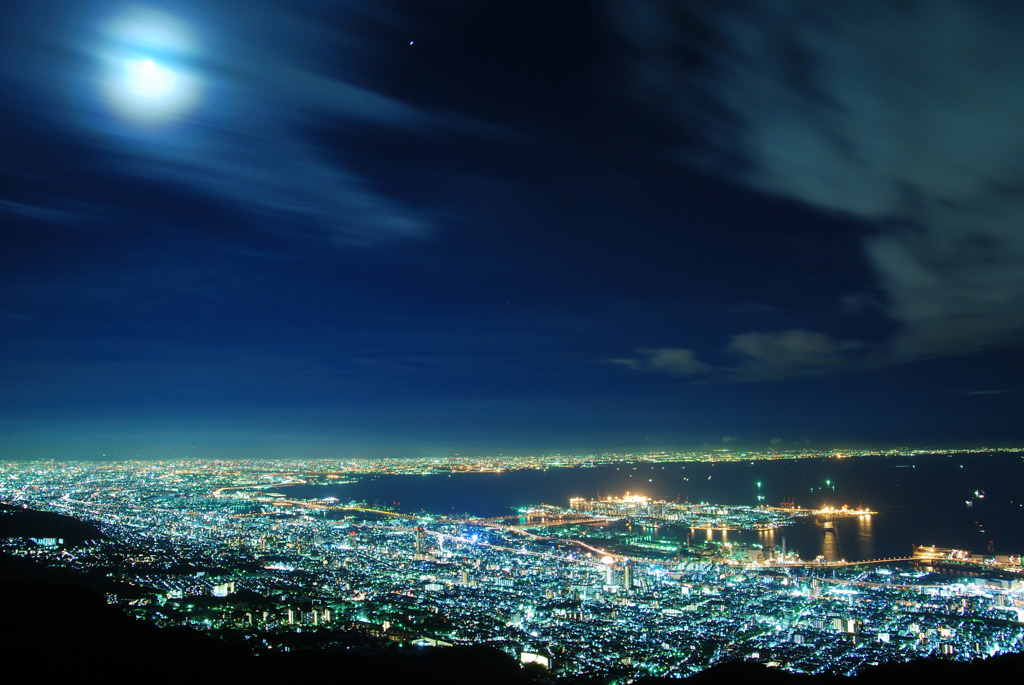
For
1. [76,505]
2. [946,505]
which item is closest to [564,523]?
[946,505]

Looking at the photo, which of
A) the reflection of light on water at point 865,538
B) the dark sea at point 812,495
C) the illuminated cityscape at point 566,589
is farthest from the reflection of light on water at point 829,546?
the illuminated cityscape at point 566,589

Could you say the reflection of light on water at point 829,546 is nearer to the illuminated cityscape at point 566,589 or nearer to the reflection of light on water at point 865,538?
the reflection of light on water at point 865,538

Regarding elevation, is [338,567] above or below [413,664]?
below

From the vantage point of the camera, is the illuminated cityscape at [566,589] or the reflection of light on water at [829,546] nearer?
the illuminated cityscape at [566,589]

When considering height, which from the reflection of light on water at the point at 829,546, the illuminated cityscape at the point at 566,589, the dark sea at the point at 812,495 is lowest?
the dark sea at the point at 812,495

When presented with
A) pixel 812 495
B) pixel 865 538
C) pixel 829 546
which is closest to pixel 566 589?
pixel 829 546

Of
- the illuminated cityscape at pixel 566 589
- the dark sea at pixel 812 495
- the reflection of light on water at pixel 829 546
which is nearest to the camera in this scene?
the illuminated cityscape at pixel 566 589

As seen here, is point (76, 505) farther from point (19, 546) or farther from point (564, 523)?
point (564, 523)
